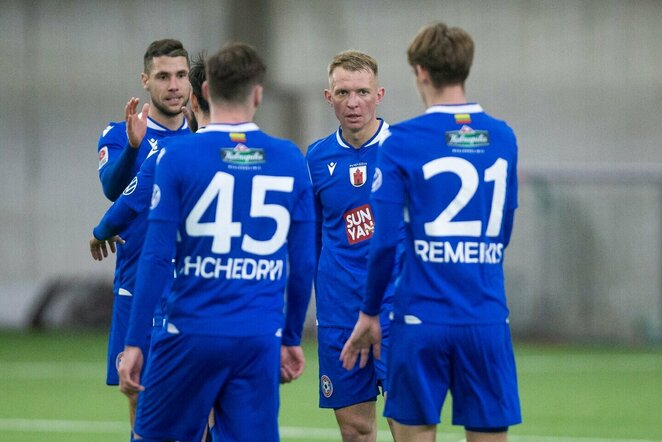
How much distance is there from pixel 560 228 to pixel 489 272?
→ 11889 millimetres

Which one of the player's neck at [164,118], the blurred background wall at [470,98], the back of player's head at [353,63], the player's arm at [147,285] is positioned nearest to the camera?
the player's arm at [147,285]

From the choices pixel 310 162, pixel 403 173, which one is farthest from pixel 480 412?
pixel 310 162

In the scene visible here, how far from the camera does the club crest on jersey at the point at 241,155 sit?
5348mm

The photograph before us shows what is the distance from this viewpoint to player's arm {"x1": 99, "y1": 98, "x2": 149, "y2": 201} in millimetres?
6664

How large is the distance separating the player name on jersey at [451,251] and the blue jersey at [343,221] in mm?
1743

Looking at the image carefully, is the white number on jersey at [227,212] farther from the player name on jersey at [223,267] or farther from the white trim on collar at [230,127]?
the white trim on collar at [230,127]

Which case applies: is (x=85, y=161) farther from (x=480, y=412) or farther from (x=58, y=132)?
(x=480, y=412)

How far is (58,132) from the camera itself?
Answer: 20.0 metres

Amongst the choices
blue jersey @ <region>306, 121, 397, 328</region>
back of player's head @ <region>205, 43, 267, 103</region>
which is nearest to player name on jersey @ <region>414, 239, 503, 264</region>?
back of player's head @ <region>205, 43, 267, 103</region>

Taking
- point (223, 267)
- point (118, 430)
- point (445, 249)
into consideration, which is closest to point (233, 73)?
point (223, 267)

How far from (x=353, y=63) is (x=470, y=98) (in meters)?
11.1

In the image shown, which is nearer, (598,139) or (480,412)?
(480,412)

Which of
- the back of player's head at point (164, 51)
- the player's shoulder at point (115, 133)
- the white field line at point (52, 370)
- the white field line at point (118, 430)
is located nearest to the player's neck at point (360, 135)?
the back of player's head at point (164, 51)

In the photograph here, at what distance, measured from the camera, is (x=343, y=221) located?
736 centimetres
